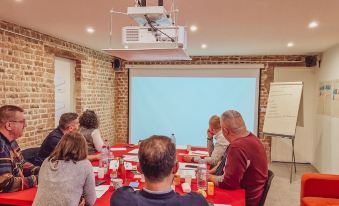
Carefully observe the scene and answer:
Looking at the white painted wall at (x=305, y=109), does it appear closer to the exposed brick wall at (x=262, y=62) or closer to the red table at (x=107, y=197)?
the exposed brick wall at (x=262, y=62)

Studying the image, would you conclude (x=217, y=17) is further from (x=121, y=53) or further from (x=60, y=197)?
(x=60, y=197)

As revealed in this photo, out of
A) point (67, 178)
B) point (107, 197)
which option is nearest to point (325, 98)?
point (107, 197)

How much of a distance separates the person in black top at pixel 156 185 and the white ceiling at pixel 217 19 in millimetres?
1837

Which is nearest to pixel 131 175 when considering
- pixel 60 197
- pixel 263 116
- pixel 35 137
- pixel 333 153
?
pixel 60 197

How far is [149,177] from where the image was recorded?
125 cm

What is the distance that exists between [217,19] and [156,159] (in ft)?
8.33

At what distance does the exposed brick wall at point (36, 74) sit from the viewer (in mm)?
3676

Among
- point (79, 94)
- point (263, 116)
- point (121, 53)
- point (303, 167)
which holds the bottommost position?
point (303, 167)

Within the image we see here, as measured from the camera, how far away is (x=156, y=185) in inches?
48.5

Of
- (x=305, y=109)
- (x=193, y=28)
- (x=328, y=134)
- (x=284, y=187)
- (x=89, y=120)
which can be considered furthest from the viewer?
(x=305, y=109)

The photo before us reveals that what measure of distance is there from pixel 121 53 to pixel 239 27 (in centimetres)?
193

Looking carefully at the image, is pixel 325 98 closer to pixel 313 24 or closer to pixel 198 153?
pixel 313 24

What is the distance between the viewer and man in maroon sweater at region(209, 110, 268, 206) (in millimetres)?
2076

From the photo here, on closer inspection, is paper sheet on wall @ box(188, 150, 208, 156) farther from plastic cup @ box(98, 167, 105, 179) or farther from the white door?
the white door
